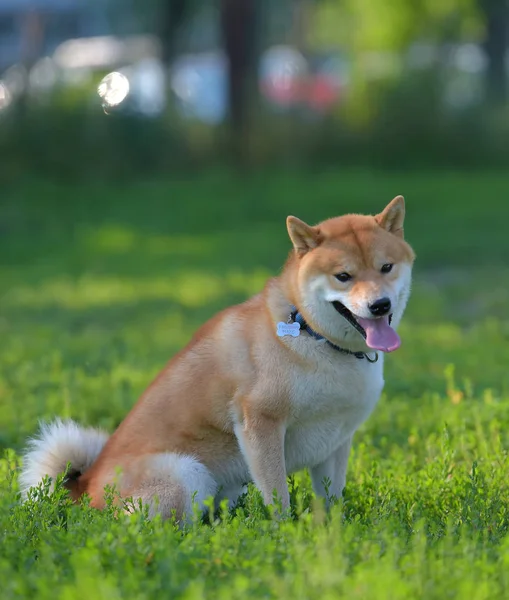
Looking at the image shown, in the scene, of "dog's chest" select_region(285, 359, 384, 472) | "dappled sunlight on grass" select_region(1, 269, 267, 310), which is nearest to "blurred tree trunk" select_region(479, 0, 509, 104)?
"dappled sunlight on grass" select_region(1, 269, 267, 310)

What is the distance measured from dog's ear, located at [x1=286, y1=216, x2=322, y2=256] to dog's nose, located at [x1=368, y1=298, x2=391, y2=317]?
42 centimetres

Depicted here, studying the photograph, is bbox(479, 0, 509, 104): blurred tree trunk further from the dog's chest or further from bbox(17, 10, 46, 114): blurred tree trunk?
the dog's chest

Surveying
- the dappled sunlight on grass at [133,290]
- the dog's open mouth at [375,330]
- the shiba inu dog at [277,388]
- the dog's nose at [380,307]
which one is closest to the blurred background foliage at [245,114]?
the dappled sunlight on grass at [133,290]

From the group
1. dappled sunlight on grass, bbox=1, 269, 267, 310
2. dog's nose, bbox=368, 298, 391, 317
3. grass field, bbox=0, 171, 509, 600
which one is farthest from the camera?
dappled sunlight on grass, bbox=1, 269, 267, 310

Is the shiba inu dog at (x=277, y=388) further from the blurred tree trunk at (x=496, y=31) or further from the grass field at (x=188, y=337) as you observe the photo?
the blurred tree trunk at (x=496, y=31)

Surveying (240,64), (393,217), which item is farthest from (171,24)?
(393,217)

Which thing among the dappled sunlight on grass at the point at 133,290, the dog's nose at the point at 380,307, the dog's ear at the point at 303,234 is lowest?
the dappled sunlight on grass at the point at 133,290

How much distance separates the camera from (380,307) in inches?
169

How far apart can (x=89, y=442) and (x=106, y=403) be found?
5.80ft

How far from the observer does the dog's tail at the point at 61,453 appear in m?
4.76

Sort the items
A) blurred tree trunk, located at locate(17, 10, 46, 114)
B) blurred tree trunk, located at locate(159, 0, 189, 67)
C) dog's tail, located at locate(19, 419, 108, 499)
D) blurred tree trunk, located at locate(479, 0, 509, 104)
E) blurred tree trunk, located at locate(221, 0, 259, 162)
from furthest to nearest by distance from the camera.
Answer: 1. blurred tree trunk, located at locate(479, 0, 509, 104)
2. blurred tree trunk, located at locate(159, 0, 189, 67)
3. blurred tree trunk, located at locate(221, 0, 259, 162)
4. blurred tree trunk, located at locate(17, 10, 46, 114)
5. dog's tail, located at locate(19, 419, 108, 499)

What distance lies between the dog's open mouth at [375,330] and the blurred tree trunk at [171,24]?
747 inches

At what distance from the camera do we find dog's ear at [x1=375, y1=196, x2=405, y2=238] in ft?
15.2

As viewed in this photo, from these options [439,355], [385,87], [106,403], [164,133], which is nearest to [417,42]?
[385,87]
